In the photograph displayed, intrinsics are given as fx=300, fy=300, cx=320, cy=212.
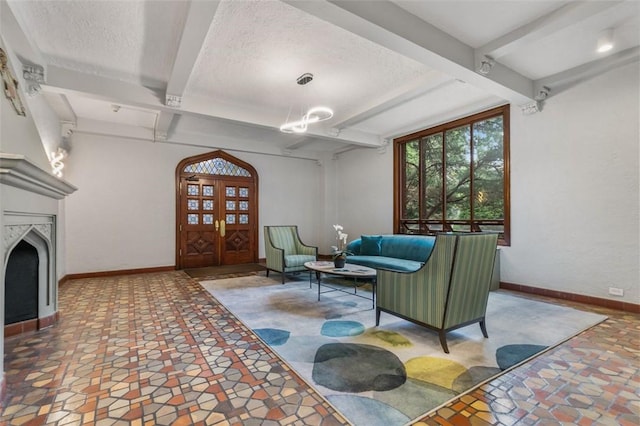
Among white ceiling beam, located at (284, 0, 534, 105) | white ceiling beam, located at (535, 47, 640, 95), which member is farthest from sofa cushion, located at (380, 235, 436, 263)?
white ceiling beam, located at (535, 47, 640, 95)

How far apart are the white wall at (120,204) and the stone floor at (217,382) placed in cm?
308

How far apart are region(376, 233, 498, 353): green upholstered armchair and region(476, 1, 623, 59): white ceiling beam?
204 centimetres

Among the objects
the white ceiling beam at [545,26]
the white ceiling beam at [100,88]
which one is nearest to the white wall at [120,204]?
the white ceiling beam at [100,88]

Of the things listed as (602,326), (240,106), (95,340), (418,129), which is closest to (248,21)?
(240,106)

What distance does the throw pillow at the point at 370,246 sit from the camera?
5.75 meters

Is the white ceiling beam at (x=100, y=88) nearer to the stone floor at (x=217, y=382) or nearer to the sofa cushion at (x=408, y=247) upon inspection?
the stone floor at (x=217, y=382)

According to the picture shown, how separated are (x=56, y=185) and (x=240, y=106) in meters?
2.87

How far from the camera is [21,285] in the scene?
9.64 ft

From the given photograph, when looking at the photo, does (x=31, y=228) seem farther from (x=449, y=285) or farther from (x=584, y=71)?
(x=584, y=71)

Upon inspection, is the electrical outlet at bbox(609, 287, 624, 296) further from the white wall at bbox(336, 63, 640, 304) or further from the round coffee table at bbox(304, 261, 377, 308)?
the round coffee table at bbox(304, 261, 377, 308)

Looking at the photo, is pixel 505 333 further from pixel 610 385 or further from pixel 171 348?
pixel 171 348

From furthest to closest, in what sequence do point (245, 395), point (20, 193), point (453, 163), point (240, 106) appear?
point (453, 163), point (240, 106), point (20, 193), point (245, 395)

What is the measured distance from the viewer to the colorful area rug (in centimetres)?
186

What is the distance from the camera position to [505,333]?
114 inches
